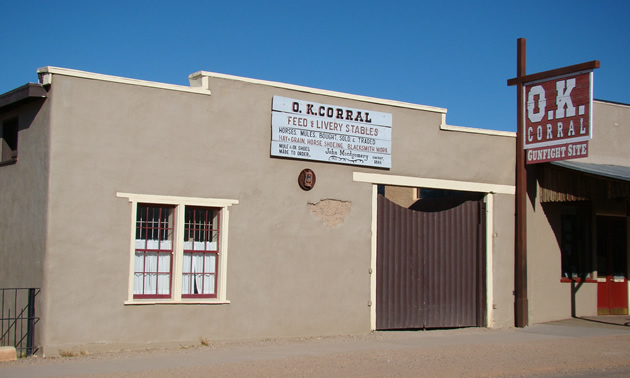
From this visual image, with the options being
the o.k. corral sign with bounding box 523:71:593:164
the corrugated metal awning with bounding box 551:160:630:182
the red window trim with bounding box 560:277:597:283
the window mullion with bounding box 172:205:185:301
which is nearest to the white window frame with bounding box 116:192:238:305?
the window mullion with bounding box 172:205:185:301

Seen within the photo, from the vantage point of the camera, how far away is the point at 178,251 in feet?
40.9

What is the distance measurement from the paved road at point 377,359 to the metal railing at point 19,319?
750 millimetres

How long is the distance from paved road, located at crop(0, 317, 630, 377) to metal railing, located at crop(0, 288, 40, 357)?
2.46ft

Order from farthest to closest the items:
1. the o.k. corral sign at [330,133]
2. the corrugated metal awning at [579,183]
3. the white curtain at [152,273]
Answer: the corrugated metal awning at [579,183] < the o.k. corral sign at [330,133] < the white curtain at [152,273]

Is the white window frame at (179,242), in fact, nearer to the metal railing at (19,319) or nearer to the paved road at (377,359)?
the paved road at (377,359)

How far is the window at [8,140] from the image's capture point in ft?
43.8

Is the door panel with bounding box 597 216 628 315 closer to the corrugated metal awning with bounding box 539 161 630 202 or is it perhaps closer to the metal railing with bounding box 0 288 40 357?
the corrugated metal awning with bounding box 539 161 630 202

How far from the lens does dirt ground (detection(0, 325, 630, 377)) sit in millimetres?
10148

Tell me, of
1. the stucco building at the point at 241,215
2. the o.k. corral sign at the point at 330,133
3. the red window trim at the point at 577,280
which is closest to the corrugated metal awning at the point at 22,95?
the stucco building at the point at 241,215

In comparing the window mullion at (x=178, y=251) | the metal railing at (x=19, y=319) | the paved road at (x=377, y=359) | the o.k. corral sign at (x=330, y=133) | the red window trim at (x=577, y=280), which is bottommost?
the paved road at (x=377, y=359)

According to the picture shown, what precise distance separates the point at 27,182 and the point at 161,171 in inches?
86.3

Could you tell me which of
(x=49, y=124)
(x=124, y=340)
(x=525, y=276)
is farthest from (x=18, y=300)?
(x=525, y=276)

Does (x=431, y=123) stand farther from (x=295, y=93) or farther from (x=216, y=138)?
(x=216, y=138)

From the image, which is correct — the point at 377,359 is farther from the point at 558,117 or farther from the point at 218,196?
the point at 558,117
